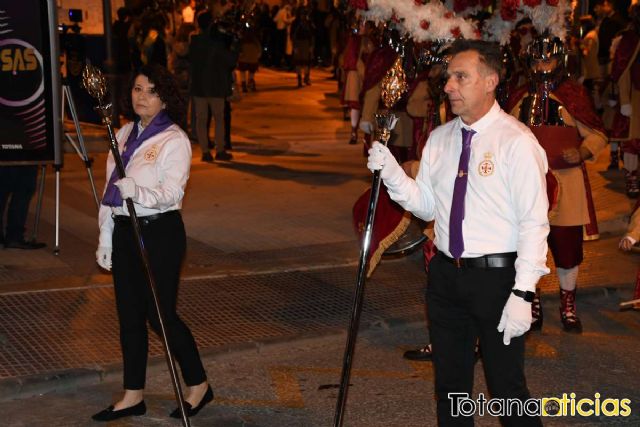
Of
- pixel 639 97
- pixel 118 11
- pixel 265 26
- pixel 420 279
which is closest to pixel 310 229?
pixel 420 279

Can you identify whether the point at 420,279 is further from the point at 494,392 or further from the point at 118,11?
the point at 118,11

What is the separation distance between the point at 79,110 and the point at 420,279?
10.2 m

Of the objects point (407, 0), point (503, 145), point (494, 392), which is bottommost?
point (494, 392)

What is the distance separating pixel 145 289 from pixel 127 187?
0.71 m

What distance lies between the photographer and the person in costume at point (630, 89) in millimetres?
11945

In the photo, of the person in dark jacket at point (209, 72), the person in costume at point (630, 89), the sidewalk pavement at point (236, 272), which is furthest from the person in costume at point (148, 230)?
the person in dark jacket at point (209, 72)

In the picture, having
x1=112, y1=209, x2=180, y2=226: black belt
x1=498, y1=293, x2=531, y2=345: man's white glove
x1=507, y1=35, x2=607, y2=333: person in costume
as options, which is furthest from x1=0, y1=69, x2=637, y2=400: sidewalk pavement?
x1=498, y1=293, x2=531, y2=345: man's white glove

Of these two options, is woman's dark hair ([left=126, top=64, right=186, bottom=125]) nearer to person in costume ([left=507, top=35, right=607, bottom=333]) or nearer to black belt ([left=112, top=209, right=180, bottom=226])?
black belt ([left=112, top=209, right=180, bottom=226])

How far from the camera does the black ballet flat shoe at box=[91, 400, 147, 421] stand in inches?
224

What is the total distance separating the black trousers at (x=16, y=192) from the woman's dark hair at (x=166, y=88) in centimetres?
388

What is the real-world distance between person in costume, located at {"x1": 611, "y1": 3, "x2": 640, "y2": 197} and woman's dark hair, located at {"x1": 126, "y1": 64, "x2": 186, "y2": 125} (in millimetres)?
7491

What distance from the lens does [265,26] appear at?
29.1m

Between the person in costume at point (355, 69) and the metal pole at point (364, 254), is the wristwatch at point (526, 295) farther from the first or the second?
the person in costume at point (355, 69)

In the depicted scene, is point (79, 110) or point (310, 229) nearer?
point (310, 229)
